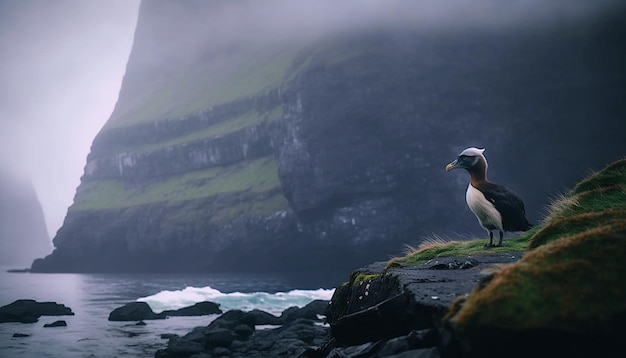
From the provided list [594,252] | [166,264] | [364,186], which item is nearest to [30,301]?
[594,252]

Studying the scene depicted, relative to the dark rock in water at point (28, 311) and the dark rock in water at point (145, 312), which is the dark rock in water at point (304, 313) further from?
the dark rock in water at point (28, 311)

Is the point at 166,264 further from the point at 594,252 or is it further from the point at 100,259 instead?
the point at 594,252

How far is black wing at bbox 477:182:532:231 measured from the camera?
48.5 ft

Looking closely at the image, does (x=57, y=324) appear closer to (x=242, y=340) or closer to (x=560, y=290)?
(x=242, y=340)

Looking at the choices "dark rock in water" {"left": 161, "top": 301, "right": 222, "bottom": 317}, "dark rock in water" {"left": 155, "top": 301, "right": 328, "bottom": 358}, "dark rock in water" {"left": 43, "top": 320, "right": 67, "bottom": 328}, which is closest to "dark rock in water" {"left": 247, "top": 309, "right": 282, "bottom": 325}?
"dark rock in water" {"left": 155, "top": 301, "right": 328, "bottom": 358}

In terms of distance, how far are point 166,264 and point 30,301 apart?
11224 cm

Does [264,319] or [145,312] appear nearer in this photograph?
[264,319]

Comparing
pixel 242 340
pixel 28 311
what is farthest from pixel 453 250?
pixel 28 311

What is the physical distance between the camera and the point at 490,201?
1491 cm

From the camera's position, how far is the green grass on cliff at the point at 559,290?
6.54 m

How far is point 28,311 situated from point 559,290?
53006 millimetres

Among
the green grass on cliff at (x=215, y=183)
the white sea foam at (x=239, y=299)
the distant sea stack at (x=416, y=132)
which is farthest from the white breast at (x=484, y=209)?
the green grass on cliff at (x=215, y=183)

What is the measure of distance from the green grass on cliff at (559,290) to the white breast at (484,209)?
6888 mm

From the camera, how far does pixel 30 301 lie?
2131 inches
